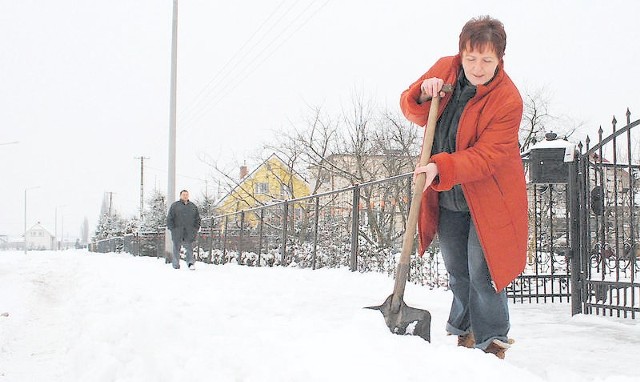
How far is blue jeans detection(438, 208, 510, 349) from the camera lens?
3.03m

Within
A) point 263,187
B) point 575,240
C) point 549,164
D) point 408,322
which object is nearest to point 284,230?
point 549,164

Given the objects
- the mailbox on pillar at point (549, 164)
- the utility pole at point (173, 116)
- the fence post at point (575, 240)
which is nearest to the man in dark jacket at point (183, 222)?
the utility pole at point (173, 116)

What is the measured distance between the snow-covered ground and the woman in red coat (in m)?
0.46

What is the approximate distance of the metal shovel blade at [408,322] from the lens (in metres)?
2.91

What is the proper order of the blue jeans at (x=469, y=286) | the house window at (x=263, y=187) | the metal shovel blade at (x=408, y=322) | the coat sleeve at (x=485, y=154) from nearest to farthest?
the coat sleeve at (x=485, y=154) → the metal shovel blade at (x=408, y=322) → the blue jeans at (x=469, y=286) → the house window at (x=263, y=187)

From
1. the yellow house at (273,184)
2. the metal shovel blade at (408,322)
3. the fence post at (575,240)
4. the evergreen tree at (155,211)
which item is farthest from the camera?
the evergreen tree at (155,211)

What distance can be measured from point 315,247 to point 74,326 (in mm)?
5844

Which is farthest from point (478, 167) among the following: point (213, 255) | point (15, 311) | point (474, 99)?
point (213, 255)

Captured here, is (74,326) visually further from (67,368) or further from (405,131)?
(405,131)

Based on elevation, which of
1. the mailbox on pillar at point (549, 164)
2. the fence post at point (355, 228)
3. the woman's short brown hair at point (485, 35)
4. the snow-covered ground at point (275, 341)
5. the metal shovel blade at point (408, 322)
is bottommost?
the snow-covered ground at point (275, 341)

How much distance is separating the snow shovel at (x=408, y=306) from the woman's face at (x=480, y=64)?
13 centimetres

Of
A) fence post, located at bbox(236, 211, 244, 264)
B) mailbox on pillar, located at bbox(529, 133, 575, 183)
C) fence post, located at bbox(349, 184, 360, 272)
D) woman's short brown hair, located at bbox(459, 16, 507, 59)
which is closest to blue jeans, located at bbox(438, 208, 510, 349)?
woman's short brown hair, located at bbox(459, 16, 507, 59)

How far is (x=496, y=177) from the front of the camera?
9.68 ft

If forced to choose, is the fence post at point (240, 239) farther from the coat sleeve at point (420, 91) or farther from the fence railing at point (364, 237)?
the coat sleeve at point (420, 91)
